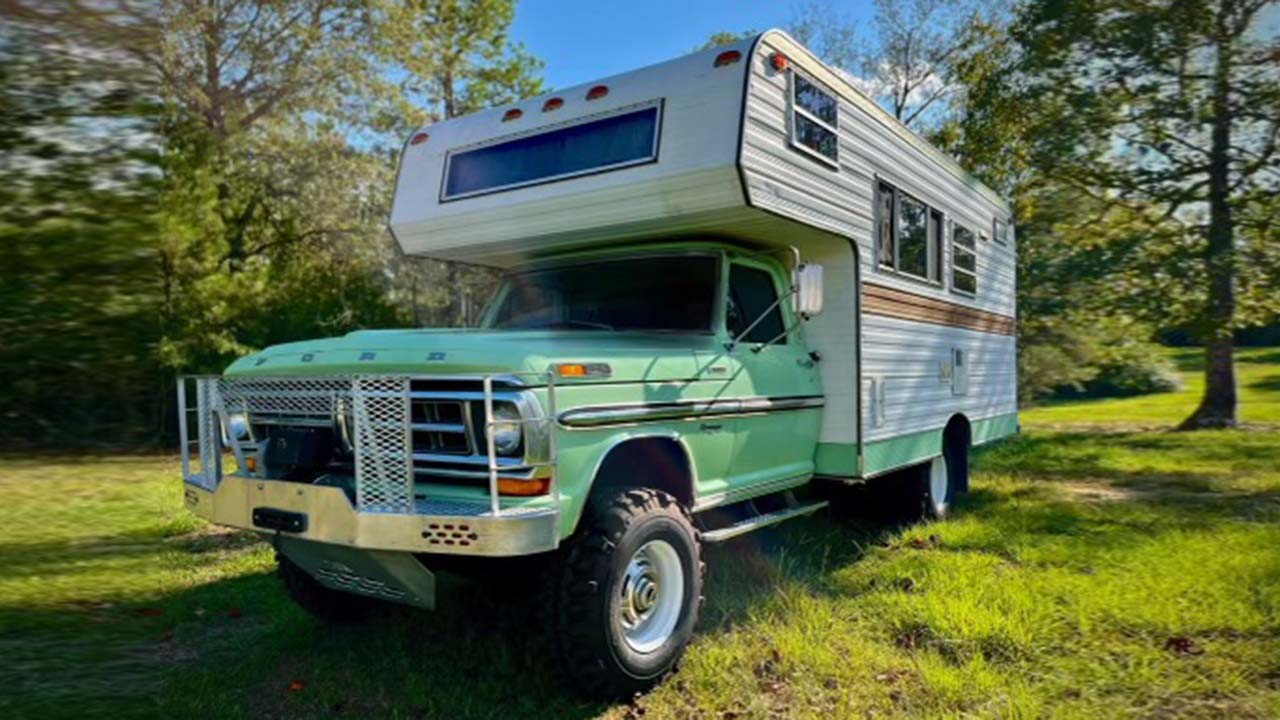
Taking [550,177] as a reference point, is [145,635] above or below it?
below

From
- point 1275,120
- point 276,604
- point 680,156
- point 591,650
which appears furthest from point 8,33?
point 1275,120

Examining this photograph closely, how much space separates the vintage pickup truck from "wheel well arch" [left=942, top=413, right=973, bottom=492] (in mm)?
709

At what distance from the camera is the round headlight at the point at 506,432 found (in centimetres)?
323

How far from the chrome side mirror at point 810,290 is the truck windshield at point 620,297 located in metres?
0.50

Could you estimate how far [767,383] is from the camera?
15.9 feet

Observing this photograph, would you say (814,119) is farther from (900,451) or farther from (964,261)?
(964,261)

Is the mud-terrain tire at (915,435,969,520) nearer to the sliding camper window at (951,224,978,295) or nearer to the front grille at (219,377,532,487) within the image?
the sliding camper window at (951,224,978,295)

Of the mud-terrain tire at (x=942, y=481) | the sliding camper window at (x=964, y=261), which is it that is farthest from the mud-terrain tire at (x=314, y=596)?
the sliding camper window at (x=964, y=261)

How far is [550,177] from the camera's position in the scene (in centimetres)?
491

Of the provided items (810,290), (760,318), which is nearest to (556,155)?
(760,318)

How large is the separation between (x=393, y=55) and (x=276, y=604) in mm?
15935

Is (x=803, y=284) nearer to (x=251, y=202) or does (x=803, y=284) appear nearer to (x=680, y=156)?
(x=680, y=156)

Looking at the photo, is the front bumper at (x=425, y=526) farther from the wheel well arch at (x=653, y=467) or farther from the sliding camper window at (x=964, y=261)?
the sliding camper window at (x=964, y=261)

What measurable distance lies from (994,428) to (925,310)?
2894mm
